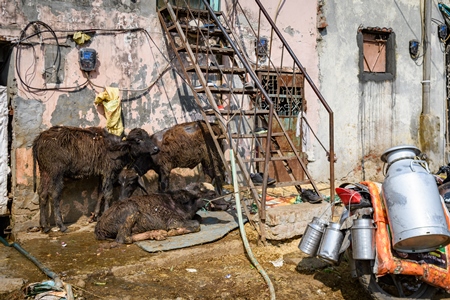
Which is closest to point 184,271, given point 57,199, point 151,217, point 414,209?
point 151,217

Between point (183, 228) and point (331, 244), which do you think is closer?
point (331, 244)

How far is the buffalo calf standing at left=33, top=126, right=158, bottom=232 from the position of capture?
6.98 m

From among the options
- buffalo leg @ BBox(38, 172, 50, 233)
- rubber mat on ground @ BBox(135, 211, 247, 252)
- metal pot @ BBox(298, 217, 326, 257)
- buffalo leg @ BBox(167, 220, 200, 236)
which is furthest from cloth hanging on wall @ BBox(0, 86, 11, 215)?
metal pot @ BBox(298, 217, 326, 257)

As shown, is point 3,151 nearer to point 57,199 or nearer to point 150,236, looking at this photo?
point 57,199

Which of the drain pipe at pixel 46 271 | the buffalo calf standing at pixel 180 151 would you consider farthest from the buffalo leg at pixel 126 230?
the buffalo calf standing at pixel 180 151

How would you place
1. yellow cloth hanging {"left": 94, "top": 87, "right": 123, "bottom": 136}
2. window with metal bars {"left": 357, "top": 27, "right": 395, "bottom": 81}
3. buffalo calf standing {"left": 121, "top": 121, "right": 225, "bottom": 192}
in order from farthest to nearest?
1. window with metal bars {"left": 357, "top": 27, "right": 395, "bottom": 81}
2. buffalo calf standing {"left": 121, "top": 121, "right": 225, "bottom": 192}
3. yellow cloth hanging {"left": 94, "top": 87, "right": 123, "bottom": 136}

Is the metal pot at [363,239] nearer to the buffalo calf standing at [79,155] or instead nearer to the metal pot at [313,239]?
the metal pot at [313,239]

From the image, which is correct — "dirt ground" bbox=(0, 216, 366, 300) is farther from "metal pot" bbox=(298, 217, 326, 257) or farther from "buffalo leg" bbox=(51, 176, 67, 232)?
"metal pot" bbox=(298, 217, 326, 257)

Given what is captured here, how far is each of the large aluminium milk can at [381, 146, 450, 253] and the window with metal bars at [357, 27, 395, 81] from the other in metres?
7.16

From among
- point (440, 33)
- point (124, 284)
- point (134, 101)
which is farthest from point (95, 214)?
point (440, 33)

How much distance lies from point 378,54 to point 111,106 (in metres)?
7.00

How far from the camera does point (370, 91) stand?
36.7ft

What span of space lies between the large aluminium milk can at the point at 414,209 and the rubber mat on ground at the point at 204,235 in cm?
278

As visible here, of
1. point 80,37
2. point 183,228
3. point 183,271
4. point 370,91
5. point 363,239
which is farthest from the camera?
point 370,91
